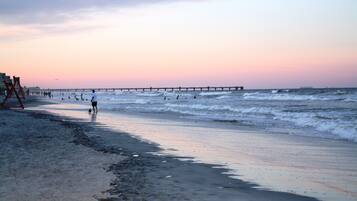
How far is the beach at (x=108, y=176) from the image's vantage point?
290 inches

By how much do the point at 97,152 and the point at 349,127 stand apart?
11439 mm

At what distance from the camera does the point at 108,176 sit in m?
8.75

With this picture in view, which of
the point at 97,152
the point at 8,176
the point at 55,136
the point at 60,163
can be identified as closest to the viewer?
→ the point at 8,176

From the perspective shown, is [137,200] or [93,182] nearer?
[137,200]

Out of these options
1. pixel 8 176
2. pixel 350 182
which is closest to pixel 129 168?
pixel 8 176

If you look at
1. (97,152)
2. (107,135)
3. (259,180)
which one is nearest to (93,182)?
(259,180)

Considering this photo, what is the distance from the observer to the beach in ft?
24.1

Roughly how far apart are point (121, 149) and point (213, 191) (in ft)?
18.8

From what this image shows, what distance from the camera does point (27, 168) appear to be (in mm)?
9250

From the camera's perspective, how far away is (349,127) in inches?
761

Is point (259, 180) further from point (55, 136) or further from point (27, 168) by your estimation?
Result: point (55, 136)

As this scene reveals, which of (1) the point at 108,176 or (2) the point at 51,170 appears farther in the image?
(2) the point at 51,170

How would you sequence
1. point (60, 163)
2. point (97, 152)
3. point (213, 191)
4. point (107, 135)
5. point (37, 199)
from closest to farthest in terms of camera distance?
point (37, 199)
point (213, 191)
point (60, 163)
point (97, 152)
point (107, 135)

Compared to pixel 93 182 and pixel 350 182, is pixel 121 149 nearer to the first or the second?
pixel 93 182
